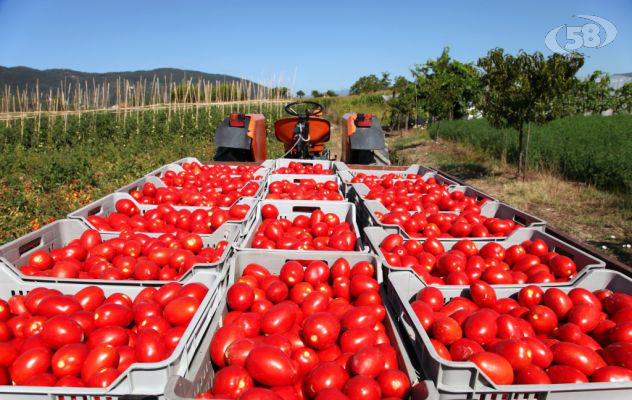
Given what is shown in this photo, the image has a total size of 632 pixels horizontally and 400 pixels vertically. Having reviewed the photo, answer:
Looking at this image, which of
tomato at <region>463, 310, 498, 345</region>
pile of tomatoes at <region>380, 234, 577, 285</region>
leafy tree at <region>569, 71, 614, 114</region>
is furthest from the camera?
leafy tree at <region>569, 71, 614, 114</region>

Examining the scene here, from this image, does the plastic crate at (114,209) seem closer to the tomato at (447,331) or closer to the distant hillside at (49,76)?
the tomato at (447,331)

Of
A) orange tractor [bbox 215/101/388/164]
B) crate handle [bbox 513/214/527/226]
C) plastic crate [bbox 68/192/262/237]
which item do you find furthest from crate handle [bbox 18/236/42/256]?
orange tractor [bbox 215/101/388/164]

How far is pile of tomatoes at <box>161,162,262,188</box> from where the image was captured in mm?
5004

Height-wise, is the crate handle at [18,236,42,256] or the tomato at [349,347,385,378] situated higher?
the crate handle at [18,236,42,256]

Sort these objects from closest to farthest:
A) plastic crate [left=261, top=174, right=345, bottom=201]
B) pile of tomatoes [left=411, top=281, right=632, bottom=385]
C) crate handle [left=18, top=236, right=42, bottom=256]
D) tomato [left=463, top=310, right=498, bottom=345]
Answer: pile of tomatoes [left=411, top=281, right=632, bottom=385] → tomato [left=463, top=310, right=498, bottom=345] → crate handle [left=18, top=236, right=42, bottom=256] → plastic crate [left=261, top=174, right=345, bottom=201]

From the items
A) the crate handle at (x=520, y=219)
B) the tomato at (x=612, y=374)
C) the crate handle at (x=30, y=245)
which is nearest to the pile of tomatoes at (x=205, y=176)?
the crate handle at (x=30, y=245)

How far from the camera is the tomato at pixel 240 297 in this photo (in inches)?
86.9

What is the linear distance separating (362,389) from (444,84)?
23910mm

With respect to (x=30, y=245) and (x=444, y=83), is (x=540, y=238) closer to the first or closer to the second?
(x=30, y=245)

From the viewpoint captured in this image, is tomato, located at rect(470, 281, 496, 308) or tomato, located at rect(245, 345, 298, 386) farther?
tomato, located at rect(470, 281, 496, 308)

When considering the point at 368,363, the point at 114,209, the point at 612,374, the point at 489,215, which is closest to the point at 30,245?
the point at 114,209

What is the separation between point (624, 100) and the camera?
41.5 metres

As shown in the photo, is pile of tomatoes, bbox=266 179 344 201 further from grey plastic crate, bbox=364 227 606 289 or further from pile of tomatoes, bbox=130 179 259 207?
grey plastic crate, bbox=364 227 606 289

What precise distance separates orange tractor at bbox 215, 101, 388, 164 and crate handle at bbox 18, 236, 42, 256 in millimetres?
4319
